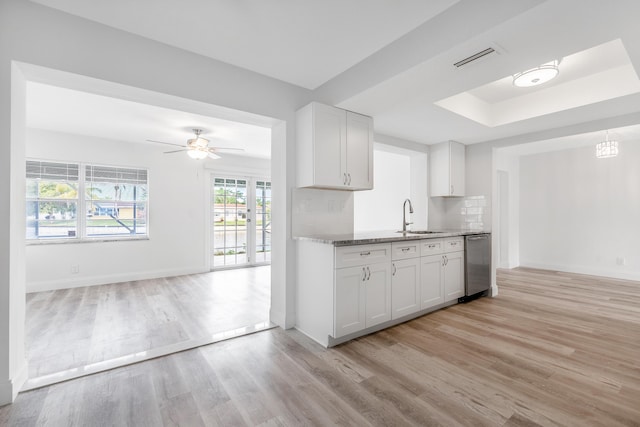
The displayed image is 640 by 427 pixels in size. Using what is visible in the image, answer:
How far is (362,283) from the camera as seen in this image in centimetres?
268

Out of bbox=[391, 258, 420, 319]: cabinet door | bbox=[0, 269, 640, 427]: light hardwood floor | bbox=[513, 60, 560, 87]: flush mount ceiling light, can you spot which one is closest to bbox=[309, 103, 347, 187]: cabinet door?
bbox=[391, 258, 420, 319]: cabinet door

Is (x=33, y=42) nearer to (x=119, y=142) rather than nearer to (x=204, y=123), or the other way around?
(x=204, y=123)

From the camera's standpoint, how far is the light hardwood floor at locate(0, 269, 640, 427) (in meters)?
1.66

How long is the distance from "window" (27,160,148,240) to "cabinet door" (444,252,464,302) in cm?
528

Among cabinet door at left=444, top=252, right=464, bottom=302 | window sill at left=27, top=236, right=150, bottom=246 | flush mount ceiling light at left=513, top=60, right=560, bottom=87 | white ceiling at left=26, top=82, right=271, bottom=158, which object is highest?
white ceiling at left=26, top=82, right=271, bottom=158

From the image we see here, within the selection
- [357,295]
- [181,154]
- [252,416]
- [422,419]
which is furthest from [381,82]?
[181,154]

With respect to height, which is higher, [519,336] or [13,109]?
[13,109]

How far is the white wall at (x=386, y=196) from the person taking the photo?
6750 mm

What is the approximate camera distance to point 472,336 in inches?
109

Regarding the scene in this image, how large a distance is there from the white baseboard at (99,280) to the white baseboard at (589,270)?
23.5 ft

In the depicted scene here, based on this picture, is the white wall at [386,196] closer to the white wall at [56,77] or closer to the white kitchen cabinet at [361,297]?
the white kitchen cabinet at [361,297]

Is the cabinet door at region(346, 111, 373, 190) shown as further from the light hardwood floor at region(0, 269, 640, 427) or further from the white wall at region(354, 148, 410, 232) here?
the white wall at region(354, 148, 410, 232)

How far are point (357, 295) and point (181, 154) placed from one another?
4.78m

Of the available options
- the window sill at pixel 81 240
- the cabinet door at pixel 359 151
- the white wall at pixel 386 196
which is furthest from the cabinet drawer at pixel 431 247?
the window sill at pixel 81 240
